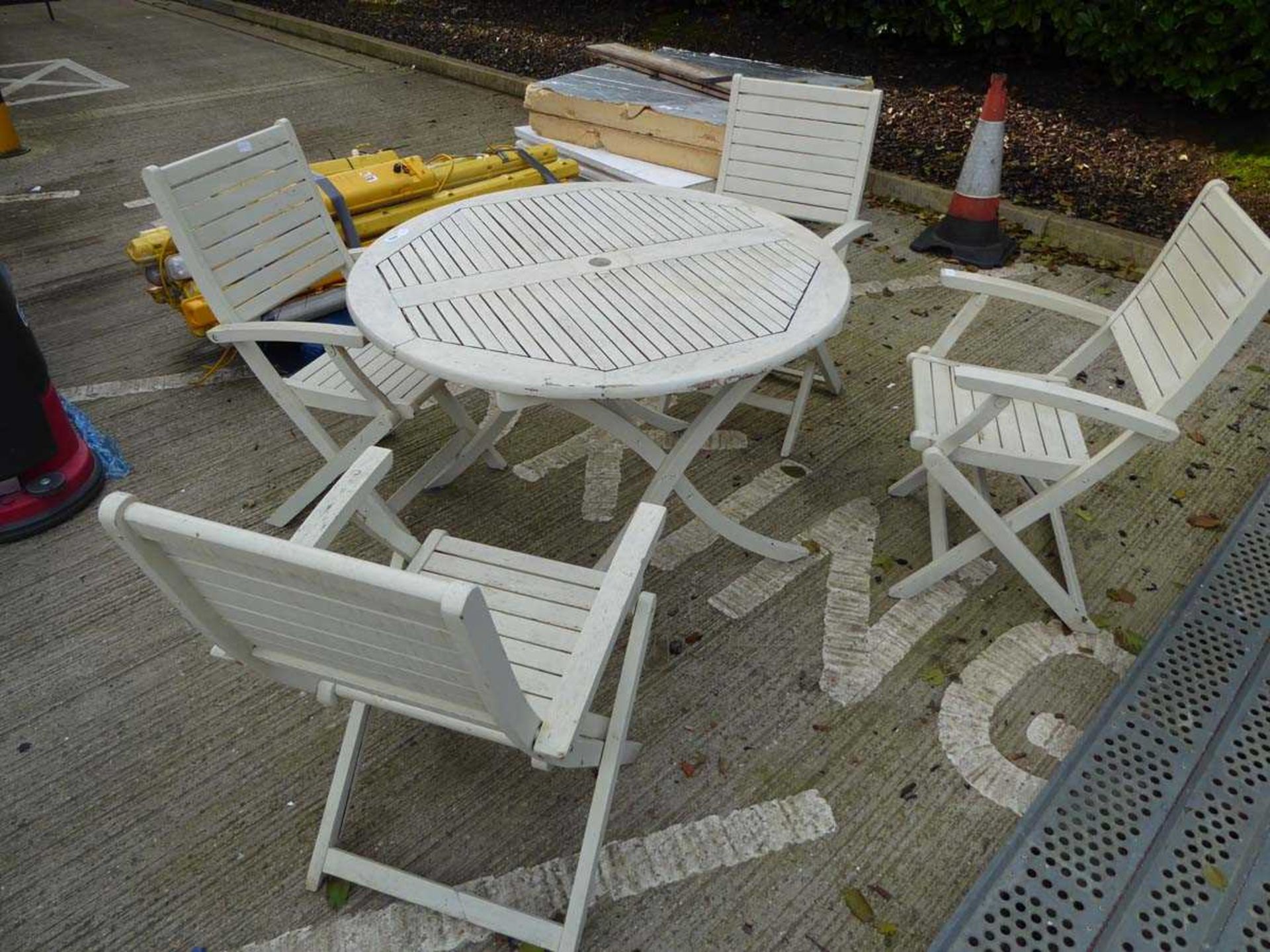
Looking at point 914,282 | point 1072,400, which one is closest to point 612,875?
point 1072,400

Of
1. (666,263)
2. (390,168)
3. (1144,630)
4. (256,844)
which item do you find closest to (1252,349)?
(1144,630)

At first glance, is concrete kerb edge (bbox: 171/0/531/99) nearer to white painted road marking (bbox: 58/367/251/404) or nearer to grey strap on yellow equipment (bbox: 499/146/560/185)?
grey strap on yellow equipment (bbox: 499/146/560/185)

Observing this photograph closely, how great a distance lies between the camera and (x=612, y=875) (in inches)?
86.0

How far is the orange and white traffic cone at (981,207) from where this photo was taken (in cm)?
489

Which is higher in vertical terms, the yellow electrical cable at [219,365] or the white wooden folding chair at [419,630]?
the white wooden folding chair at [419,630]

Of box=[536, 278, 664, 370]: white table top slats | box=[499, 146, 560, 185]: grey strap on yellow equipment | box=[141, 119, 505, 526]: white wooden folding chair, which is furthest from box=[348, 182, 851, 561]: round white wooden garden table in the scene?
box=[499, 146, 560, 185]: grey strap on yellow equipment

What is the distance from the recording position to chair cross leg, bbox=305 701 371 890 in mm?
2139

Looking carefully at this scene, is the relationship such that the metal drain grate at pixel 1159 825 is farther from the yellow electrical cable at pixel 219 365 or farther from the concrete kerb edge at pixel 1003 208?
the yellow electrical cable at pixel 219 365

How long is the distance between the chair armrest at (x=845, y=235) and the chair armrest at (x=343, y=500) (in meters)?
1.92

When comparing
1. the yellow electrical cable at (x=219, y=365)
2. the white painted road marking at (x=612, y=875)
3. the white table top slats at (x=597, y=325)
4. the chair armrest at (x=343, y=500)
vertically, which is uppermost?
the white table top slats at (x=597, y=325)

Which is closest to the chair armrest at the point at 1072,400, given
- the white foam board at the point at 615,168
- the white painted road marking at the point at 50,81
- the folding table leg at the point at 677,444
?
the folding table leg at the point at 677,444

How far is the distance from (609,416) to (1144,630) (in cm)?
188

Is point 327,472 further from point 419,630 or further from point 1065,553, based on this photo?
point 1065,553

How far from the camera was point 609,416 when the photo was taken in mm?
2496
